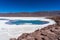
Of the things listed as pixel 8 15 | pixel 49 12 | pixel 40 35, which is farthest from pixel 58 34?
pixel 8 15

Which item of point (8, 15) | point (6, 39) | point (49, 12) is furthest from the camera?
point (8, 15)

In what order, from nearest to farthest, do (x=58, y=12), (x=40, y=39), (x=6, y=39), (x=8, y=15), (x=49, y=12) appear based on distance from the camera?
(x=40, y=39), (x=6, y=39), (x=58, y=12), (x=49, y=12), (x=8, y=15)

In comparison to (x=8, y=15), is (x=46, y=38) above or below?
below

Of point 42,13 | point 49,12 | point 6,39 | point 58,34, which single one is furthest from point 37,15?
point 58,34

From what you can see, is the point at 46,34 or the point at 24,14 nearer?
the point at 46,34

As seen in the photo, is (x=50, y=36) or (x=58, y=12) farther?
(x=58, y=12)

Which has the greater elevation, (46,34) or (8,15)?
(8,15)

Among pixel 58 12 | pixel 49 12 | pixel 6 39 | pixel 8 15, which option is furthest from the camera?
pixel 8 15

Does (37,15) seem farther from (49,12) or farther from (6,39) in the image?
(6,39)

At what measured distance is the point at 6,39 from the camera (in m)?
5.89

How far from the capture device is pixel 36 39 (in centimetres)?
348

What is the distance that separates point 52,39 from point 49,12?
1979 centimetres

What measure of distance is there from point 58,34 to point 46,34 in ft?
1.04

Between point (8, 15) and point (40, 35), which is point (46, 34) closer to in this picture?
point (40, 35)
